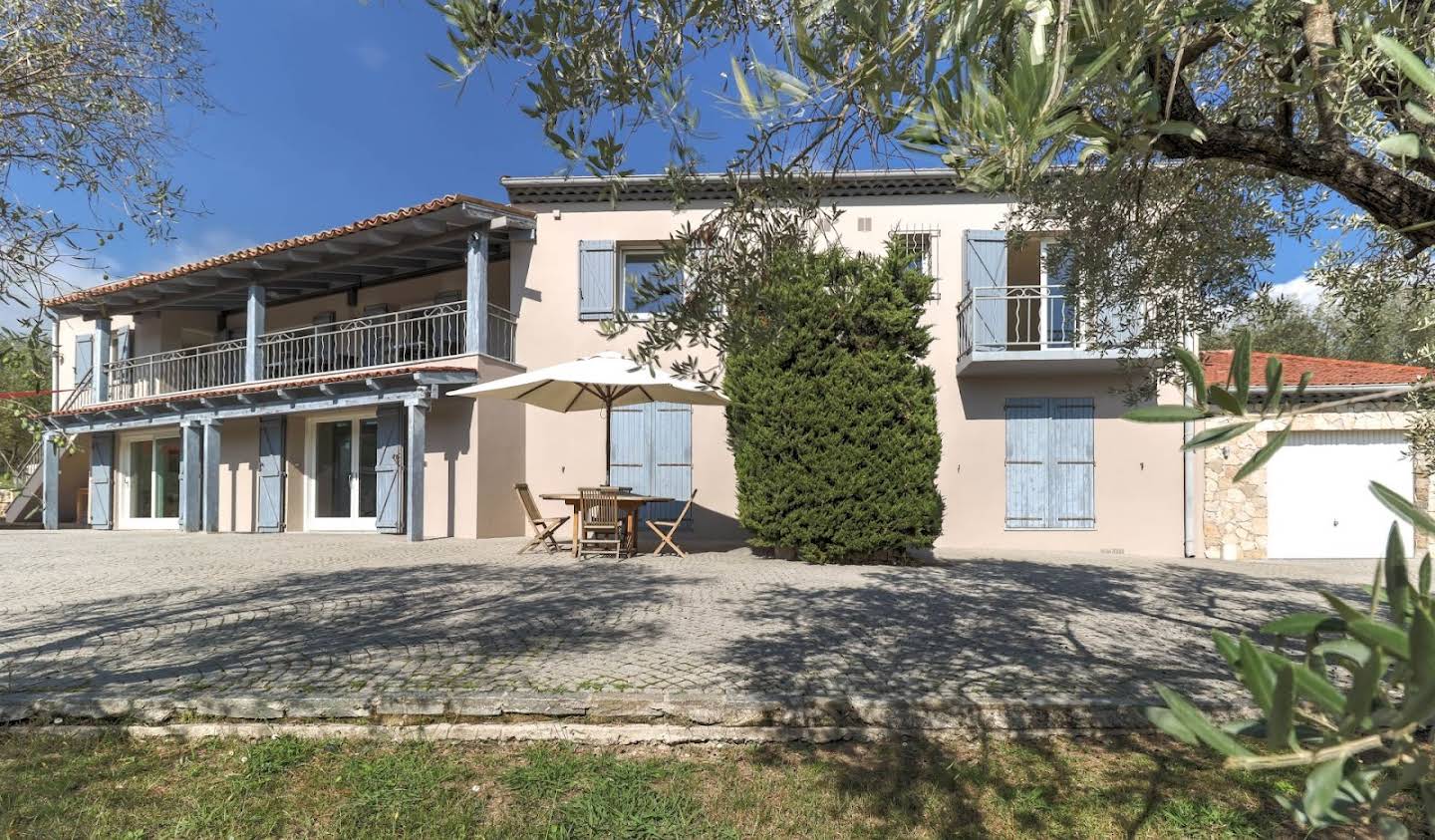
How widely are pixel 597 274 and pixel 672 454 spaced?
3161 millimetres

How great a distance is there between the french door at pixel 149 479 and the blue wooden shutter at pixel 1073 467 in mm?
16952

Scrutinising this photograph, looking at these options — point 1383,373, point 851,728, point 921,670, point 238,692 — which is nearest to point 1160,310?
point 921,670

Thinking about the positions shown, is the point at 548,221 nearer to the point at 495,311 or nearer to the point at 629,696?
the point at 495,311

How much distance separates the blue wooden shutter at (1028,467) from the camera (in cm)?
1093

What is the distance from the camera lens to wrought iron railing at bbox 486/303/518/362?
39.8 feet

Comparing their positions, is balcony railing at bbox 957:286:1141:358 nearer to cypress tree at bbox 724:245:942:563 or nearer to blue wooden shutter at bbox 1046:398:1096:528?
blue wooden shutter at bbox 1046:398:1096:528

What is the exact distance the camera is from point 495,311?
1223 cm

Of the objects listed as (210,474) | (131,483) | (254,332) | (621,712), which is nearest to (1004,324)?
(621,712)

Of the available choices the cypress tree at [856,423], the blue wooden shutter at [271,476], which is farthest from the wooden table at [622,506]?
the blue wooden shutter at [271,476]

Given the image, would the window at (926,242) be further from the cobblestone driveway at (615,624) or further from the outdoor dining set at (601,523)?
the outdoor dining set at (601,523)

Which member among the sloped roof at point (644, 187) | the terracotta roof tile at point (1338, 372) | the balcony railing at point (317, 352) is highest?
the sloped roof at point (644, 187)

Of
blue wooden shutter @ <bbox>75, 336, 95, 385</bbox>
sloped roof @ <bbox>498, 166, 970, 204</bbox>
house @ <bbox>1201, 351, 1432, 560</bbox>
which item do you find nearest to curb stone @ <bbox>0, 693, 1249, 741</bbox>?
sloped roof @ <bbox>498, 166, 970, 204</bbox>

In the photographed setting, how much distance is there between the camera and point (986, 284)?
10.9 m

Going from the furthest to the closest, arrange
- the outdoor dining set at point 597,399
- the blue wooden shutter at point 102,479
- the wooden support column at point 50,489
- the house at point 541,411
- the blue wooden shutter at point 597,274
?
the blue wooden shutter at point 102,479 → the wooden support column at point 50,489 → the blue wooden shutter at point 597,274 → the house at point 541,411 → the outdoor dining set at point 597,399
